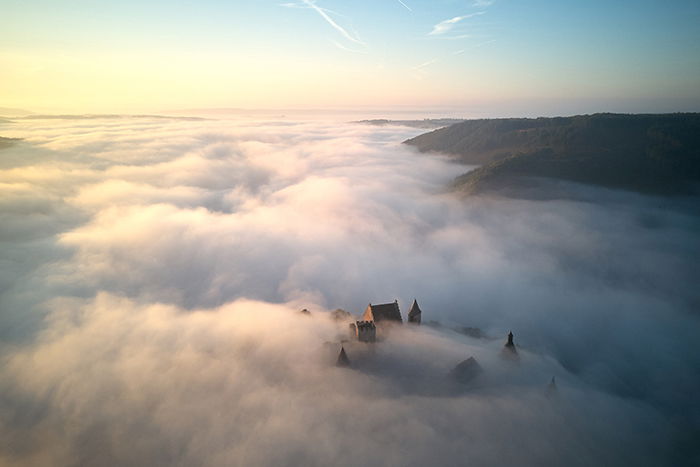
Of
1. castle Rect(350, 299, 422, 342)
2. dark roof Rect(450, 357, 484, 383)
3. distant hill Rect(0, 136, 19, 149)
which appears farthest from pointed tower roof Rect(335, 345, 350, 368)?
distant hill Rect(0, 136, 19, 149)

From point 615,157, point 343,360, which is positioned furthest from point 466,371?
point 615,157

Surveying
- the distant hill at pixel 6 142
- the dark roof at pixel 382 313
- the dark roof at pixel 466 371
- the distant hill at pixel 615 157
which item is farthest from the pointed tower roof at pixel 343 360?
the distant hill at pixel 6 142

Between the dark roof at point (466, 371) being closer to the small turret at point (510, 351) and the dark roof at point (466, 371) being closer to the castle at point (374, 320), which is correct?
the small turret at point (510, 351)

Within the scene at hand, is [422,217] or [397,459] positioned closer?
[397,459]

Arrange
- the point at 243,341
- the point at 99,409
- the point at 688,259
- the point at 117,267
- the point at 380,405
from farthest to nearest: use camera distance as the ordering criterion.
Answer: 1. the point at 117,267
2. the point at 688,259
3. the point at 243,341
4. the point at 99,409
5. the point at 380,405

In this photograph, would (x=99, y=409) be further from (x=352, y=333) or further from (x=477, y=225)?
(x=477, y=225)

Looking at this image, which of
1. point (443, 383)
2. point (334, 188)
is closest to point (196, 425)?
point (443, 383)
